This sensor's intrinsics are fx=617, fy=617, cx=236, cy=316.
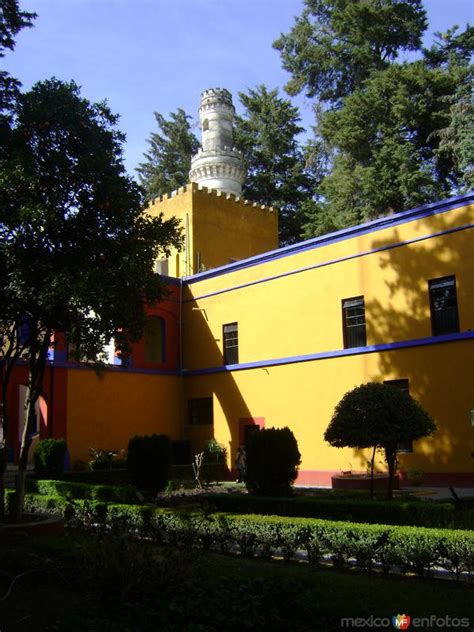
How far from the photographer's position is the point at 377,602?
5.83 m

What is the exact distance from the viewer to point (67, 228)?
10648mm

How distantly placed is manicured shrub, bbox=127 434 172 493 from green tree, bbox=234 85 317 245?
25.3m

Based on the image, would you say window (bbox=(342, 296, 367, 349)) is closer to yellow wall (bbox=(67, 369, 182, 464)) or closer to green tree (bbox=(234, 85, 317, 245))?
yellow wall (bbox=(67, 369, 182, 464))

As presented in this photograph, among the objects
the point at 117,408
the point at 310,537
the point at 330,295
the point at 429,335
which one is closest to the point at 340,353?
the point at 330,295

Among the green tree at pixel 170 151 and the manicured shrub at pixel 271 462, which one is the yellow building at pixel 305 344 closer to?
the manicured shrub at pixel 271 462

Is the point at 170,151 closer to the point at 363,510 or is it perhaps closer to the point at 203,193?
the point at 203,193

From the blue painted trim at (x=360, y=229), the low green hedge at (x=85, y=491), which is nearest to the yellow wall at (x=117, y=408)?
the blue painted trim at (x=360, y=229)

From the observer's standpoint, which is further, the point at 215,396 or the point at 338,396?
the point at 215,396

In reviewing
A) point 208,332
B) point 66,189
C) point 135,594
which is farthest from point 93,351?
point 208,332

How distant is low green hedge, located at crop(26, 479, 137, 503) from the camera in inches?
540

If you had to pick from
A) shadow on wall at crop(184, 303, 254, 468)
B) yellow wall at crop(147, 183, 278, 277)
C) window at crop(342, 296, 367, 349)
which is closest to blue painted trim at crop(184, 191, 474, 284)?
window at crop(342, 296, 367, 349)

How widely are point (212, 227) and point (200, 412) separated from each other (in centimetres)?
974

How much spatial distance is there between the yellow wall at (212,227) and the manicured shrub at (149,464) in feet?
47.4

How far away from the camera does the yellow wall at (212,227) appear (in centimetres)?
2978
